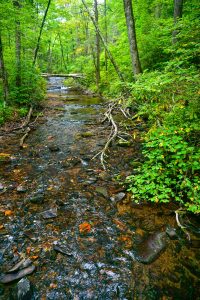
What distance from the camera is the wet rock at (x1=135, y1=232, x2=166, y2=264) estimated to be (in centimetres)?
323

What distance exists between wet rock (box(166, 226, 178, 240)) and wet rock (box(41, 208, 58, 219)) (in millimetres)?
1999

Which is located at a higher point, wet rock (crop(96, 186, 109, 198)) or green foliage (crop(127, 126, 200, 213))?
green foliage (crop(127, 126, 200, 213))

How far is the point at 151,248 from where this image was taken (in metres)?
3.37

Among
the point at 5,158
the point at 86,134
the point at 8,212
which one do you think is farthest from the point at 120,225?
the point at 86,134

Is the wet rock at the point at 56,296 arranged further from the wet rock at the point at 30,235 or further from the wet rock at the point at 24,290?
the wet rock at the point at 30,235

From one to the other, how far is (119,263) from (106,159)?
342 cm

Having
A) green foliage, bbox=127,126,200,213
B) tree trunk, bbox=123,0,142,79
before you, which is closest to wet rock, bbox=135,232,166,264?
green foliage, bbox=127,126,200,213

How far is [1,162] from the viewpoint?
6023 mm

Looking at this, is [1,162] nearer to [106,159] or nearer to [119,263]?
[106,159]

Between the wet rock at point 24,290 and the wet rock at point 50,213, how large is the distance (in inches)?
50.1

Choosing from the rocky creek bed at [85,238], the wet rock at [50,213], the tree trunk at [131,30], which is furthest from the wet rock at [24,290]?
the tree trunk at [131,30]

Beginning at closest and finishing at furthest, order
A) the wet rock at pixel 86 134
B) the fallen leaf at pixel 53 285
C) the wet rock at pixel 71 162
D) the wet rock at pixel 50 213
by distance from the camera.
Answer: the fallen leaf at pixel 53 285 → the wet rock at pixel 50 213 → the wet rock at pixel 71 162 → the wet rock at pixel 86 134

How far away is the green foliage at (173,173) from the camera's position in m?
3.94

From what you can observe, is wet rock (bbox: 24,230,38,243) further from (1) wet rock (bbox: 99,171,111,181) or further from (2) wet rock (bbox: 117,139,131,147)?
(2) wet rock (bbox: 117,139,131,147)
